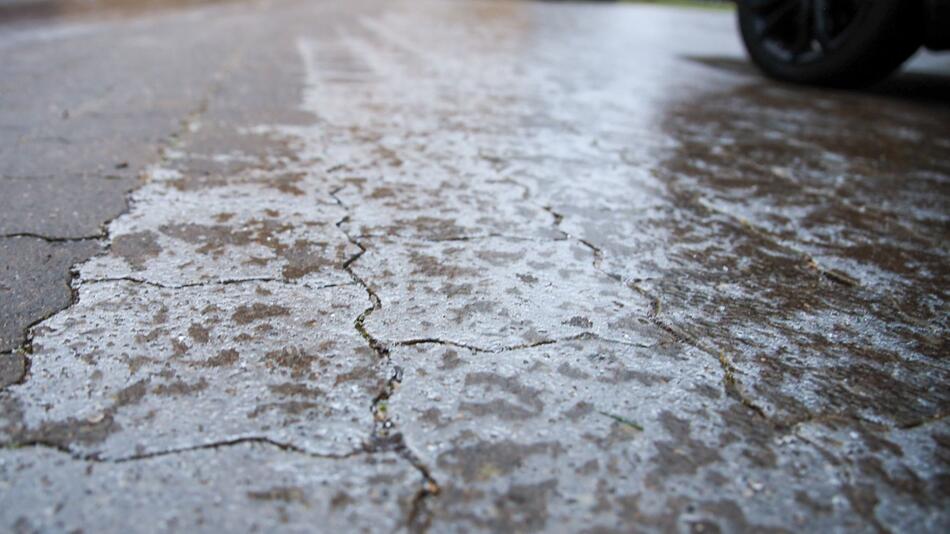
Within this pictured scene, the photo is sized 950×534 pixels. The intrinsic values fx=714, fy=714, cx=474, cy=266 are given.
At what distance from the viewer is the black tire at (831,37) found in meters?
2.95

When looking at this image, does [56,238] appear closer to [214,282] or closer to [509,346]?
[214,282]

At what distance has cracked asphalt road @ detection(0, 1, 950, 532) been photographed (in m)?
0.74

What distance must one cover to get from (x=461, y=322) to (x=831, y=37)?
2.88 meters

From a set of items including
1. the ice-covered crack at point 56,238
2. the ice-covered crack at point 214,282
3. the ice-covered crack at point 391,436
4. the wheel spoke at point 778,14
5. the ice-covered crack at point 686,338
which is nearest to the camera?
the ice-covered crack at point 391,436

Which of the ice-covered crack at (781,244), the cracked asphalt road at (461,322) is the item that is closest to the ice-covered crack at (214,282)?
the cracked asphalt road at (461,322)

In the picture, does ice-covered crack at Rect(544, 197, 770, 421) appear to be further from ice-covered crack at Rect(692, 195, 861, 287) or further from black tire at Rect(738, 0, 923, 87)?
black tire at Rect(738, 0, 923, 87)

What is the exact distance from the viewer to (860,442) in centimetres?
83

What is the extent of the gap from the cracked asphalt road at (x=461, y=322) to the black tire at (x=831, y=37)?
2.44 feet

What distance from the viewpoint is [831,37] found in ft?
10.5

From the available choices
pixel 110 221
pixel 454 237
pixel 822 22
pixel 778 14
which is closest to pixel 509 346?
pixel 454 237

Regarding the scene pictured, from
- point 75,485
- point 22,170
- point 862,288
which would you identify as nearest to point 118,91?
point 22,170

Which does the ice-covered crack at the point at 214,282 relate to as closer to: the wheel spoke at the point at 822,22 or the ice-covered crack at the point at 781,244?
the ice-covered crack at the point at 781,244

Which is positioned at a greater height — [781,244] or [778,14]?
[778,14]

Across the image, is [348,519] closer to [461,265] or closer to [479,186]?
[461,265]
